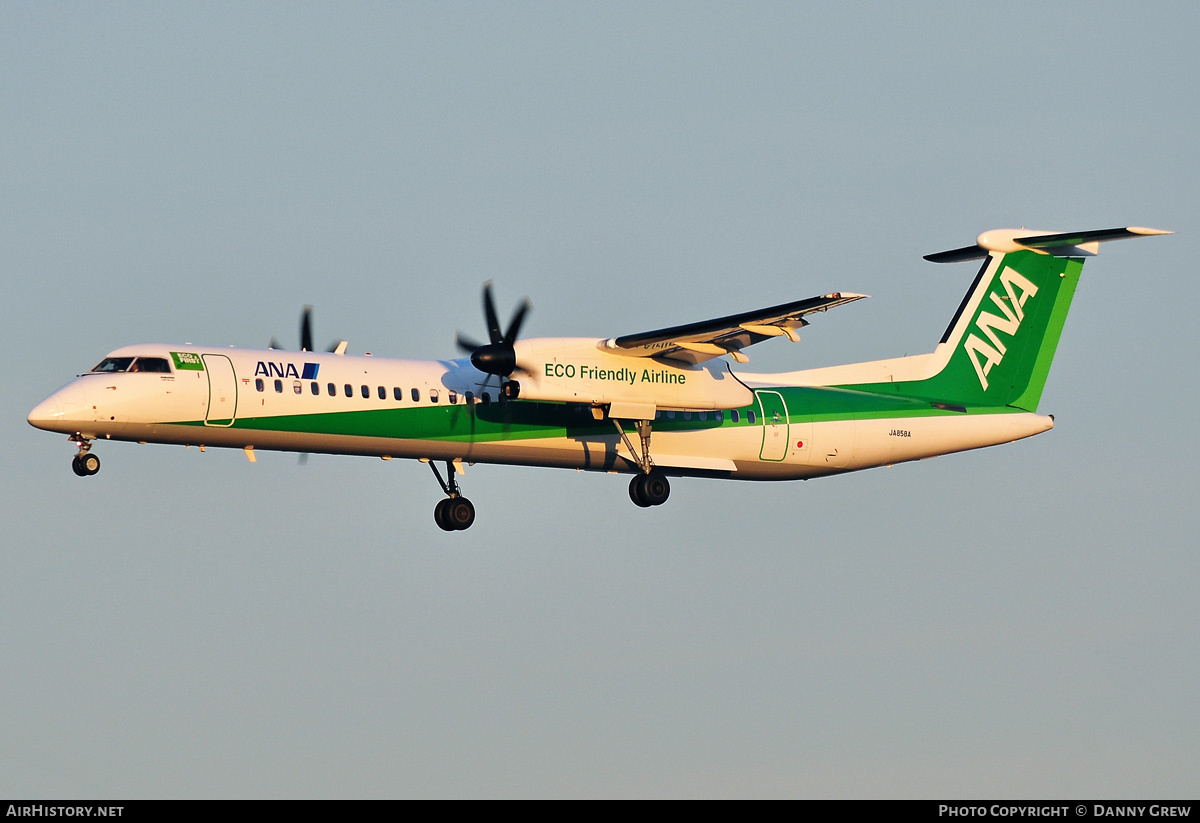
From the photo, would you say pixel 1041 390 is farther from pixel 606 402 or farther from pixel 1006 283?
pixel 606 402

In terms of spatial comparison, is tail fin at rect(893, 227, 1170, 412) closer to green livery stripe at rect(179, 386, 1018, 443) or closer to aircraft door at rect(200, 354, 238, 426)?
green livery stripe at rect(179, 386, 1018, 443)

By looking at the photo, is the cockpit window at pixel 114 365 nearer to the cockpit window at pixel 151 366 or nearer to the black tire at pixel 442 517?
the cockpit window at pixel 151 366

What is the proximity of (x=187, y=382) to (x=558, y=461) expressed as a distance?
5971 millimetres

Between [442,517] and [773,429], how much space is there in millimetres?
5535

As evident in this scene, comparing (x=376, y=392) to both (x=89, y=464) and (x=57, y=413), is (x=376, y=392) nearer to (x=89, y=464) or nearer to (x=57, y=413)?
(x=89, y=464)

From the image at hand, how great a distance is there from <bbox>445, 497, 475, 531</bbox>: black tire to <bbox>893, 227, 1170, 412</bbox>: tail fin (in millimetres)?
8779

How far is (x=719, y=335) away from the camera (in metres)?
26.0

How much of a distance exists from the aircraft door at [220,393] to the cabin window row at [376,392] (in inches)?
14.4

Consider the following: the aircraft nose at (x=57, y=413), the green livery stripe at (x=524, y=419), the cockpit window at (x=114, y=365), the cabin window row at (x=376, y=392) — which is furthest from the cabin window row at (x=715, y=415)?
the aircraft nose at (x=57, y=413)

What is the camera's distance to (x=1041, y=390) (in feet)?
99.9

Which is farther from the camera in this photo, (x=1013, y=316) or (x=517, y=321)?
(x=1013, y=316)

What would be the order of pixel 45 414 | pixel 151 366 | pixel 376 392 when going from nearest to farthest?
pixel 45 414
pixel 151 366
pixel 376 392

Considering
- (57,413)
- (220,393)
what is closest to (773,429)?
(220,393)
